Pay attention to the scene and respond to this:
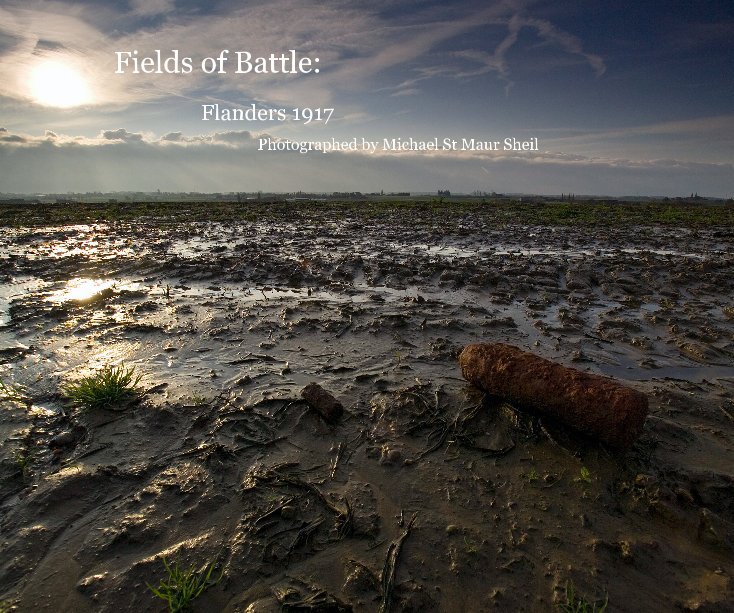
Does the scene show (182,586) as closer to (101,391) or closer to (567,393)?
(101,391)

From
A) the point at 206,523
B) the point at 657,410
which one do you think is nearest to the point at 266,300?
the point at 206,523

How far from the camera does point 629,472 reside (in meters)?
3.23

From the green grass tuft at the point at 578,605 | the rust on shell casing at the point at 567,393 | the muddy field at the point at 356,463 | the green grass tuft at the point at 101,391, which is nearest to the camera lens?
the green grass tuft at the point at 578,605

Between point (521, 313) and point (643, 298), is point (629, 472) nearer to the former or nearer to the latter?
point (521, 313)

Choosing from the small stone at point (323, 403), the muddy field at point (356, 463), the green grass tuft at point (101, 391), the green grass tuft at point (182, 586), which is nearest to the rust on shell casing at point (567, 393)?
the muddy field at point (356, 463)

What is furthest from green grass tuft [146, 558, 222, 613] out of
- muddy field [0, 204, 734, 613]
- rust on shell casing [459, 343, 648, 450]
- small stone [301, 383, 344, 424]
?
rust on shell casing [459, 343, 648, 450]

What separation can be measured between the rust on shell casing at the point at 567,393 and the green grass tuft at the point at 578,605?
1357 mm

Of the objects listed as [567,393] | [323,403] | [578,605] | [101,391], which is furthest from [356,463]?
[101,391]

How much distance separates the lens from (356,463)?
11.4ft

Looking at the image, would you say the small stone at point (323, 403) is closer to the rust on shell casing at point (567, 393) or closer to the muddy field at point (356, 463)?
the muddy field at point (356, 463)

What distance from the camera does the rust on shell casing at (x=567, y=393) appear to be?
323 centimetres

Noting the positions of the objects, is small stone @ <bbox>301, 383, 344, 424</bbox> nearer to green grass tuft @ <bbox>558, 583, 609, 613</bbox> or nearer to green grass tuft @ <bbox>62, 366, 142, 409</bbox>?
green grass tuft @ <bbox>62, 366, 142, 409</bbox>

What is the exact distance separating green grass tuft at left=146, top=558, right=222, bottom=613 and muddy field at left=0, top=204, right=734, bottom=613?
0.07 m

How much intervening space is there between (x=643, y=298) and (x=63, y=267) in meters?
14.6
